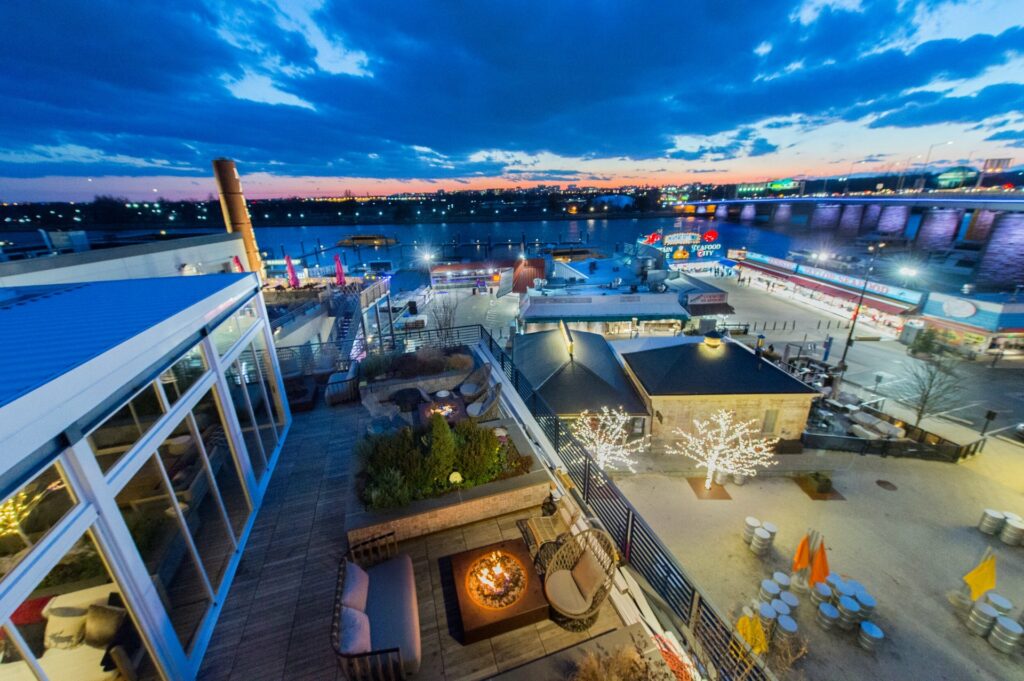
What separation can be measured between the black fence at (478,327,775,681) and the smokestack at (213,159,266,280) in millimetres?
25113

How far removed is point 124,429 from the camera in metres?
5.29

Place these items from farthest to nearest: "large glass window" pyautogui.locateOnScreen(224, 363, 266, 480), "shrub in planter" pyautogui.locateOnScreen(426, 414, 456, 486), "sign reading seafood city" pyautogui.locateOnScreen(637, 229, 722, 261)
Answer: "sign reading seafood city" pyautogui.locateOnScreen(637, 229, 722, 261), "large glass window" pyautogui.locateOnScreen(224, 363, 266, 480), "shrub in planter" pyautogui.locateOnScreen(426, 414, 456, 486)

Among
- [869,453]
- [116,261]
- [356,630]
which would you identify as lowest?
[869,453]

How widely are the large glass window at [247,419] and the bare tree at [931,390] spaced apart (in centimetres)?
2683

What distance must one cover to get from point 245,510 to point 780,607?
12.5m

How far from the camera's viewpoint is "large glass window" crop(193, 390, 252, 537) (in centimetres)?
695

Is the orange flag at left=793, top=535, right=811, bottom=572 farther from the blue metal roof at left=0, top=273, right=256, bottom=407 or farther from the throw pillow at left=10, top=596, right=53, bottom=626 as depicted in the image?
the blue metal roof at left=0, top=273, right=256, bottom=407

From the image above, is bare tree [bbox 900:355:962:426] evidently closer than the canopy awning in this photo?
Yes

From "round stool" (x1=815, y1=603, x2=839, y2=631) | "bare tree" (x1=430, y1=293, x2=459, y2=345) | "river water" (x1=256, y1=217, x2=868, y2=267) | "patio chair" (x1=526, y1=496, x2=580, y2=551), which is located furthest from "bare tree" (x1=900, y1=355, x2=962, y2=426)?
"river water" (x1=256, y1=217, x2=868, y2=267)

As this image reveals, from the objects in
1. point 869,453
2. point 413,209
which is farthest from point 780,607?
point 413,209

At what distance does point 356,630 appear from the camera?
4.24 metres

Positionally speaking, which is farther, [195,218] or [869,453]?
[195,218]

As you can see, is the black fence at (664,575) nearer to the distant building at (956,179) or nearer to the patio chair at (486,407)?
the patio chair at (486,407)

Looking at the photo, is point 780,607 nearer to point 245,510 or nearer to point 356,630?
point 356,630
